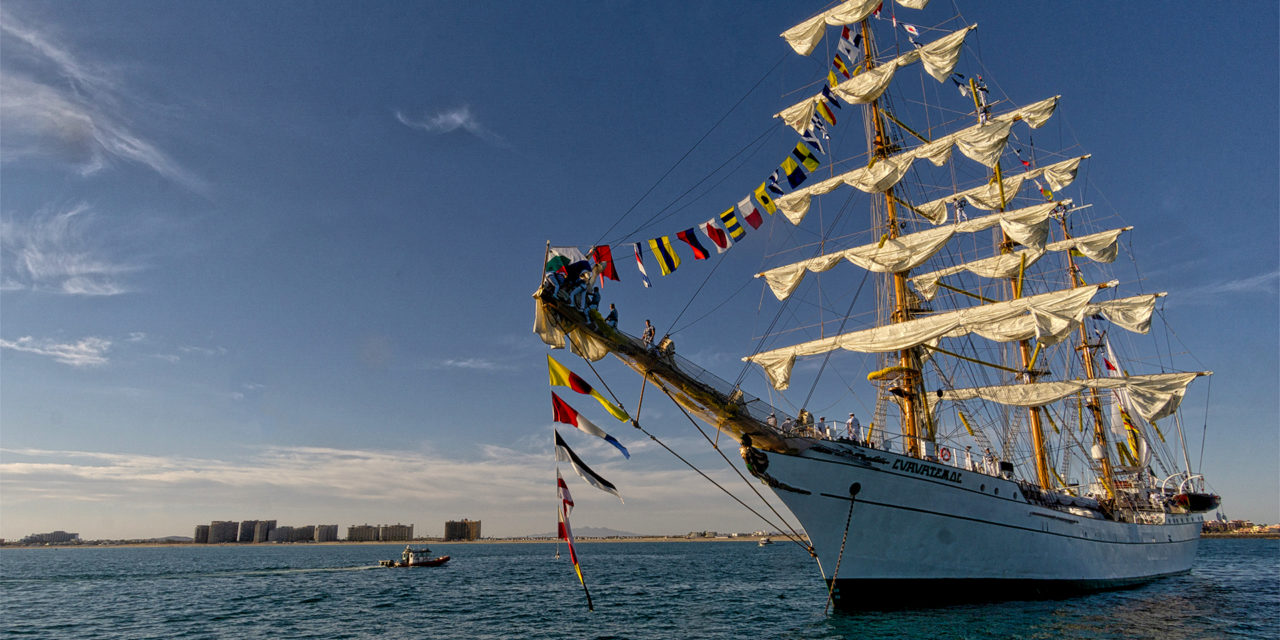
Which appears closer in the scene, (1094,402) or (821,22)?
(821,22)

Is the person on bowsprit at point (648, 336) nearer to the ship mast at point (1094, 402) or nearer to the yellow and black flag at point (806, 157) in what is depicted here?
the yellow and black flag at point (806, 157)

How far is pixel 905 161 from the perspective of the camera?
110 feet

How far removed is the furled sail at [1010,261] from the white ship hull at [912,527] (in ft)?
56.6

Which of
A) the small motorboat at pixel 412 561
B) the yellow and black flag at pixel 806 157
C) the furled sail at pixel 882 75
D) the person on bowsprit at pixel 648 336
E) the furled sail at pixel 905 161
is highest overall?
the furled sail at pixel 882 75

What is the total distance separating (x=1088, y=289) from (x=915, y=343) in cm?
1023

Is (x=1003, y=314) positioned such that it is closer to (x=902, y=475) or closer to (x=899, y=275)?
(x=899, y=275)

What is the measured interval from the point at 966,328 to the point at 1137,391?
54.4ft

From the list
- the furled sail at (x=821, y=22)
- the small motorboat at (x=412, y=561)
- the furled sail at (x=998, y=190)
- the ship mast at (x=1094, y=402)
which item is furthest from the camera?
the small motorboat at (x=412, y=561)

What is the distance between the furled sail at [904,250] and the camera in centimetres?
3228

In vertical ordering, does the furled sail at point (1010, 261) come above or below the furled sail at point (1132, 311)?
above

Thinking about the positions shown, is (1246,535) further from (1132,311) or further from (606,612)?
(606,612)

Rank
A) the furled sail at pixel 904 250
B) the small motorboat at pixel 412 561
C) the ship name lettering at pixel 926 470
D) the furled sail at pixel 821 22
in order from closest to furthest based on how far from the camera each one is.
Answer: the ship name lettering at pixel 926 470, the furled sail at pixel 904 250, the furled sail at pixel 821 22, the small motorboat at pixel 412 561

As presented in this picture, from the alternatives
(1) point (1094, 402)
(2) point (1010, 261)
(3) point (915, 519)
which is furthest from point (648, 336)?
(1) point (1094, 402)

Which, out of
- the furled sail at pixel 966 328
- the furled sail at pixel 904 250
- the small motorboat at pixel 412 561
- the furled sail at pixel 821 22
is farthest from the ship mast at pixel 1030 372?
the small motorboat at pixel 412 561
